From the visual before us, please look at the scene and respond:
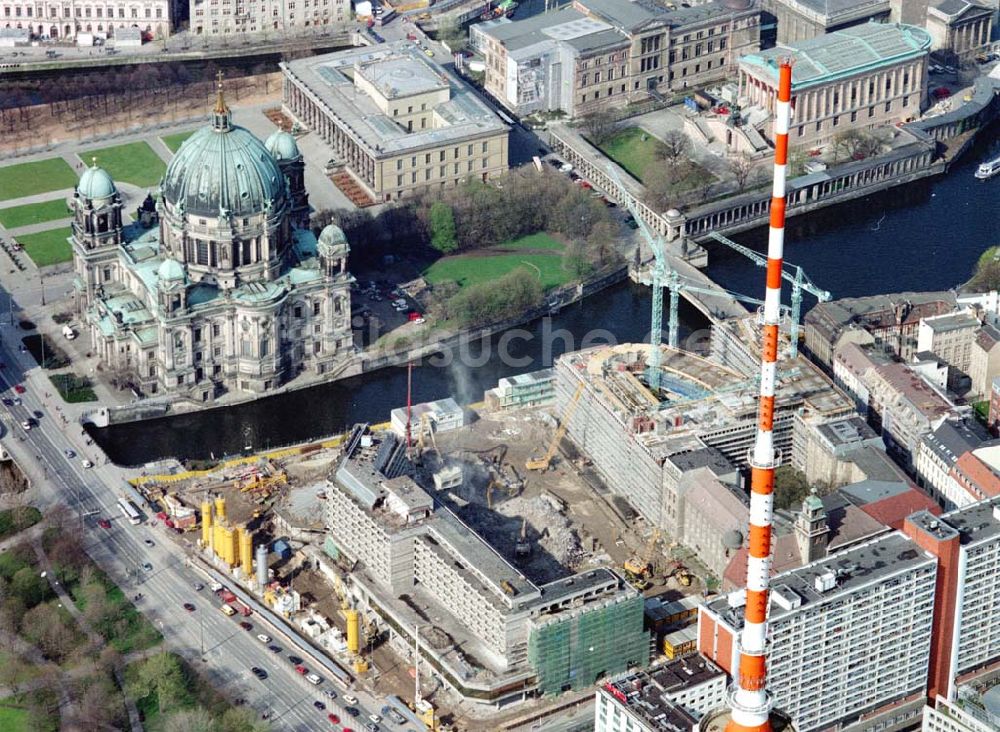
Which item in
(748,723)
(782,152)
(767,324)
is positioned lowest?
(748,723)

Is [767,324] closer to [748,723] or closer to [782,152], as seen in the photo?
[782,152]

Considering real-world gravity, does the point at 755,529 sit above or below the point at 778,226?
below

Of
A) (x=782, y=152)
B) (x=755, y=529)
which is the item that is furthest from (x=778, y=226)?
(x=755, y=529)

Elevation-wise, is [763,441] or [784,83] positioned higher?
[784,83]

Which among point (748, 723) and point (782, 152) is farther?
point (748, 723)

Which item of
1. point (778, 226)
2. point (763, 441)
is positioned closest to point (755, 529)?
point (763, 441)

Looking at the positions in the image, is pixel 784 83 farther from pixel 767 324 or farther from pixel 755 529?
pixel 755 529

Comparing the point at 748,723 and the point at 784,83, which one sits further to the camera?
the point at 748,723
